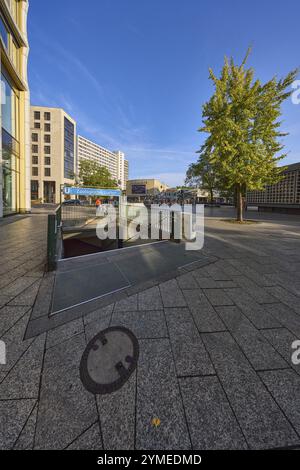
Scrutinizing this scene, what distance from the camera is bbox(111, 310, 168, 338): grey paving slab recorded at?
2.54m

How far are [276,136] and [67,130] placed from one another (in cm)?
6614

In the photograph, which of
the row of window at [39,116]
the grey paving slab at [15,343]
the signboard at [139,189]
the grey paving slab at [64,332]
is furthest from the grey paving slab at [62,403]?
the signboard at [139,189]

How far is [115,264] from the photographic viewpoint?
16.7 feet

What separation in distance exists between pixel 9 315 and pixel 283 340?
372cm

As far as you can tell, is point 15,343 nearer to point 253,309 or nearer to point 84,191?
point 253,309

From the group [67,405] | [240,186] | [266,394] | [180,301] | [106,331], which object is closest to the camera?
[67,405]

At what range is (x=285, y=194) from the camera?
2589cm

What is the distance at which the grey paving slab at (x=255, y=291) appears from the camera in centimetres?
348

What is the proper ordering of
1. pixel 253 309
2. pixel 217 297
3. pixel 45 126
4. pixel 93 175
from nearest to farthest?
pixel 253 309 < pixel 217 297 < pixel 93 175 < pixel 45 126

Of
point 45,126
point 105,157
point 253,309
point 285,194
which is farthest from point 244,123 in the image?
point 105,157

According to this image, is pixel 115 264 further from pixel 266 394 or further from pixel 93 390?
pixel 266 394

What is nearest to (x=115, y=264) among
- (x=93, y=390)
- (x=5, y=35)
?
(x=93, y=390)

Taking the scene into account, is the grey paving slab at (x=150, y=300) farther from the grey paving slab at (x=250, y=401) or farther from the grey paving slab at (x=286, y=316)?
the grey paving slab at (x=286, y=316)

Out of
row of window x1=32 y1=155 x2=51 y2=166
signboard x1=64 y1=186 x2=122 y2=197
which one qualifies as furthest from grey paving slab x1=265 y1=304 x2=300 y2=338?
row of window x1=32 y1=155 x2=51 y2=166
